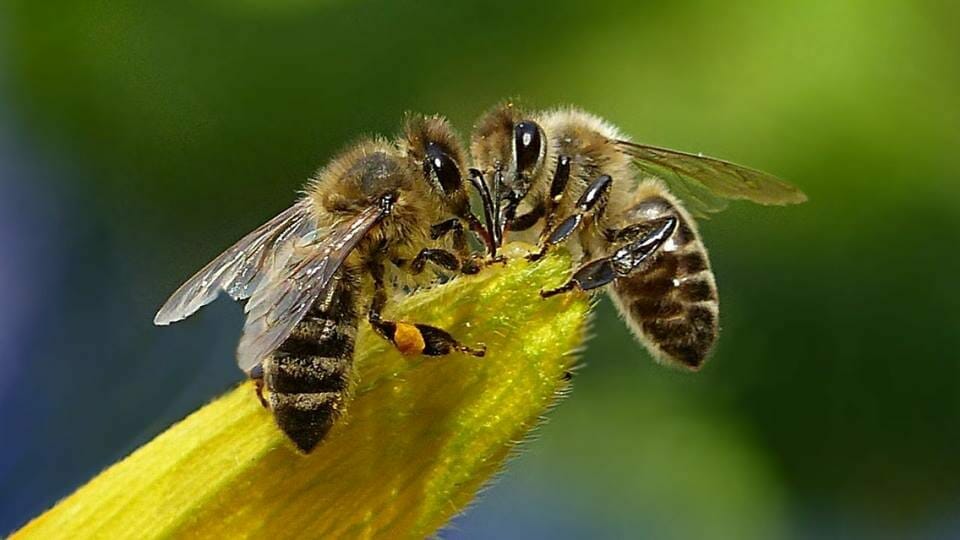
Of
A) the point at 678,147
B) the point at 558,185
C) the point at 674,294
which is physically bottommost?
the point at 678,147

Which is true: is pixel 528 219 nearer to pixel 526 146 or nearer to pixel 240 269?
pixel 526 146

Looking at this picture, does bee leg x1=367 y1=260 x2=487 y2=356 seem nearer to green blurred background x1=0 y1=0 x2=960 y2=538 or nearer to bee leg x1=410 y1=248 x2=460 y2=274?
bee leg x1=410 y1=248 x2=460 y2=274

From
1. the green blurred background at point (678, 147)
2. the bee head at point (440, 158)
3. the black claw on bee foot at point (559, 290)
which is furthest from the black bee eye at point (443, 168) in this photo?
the green blurred background at point (678, 147)

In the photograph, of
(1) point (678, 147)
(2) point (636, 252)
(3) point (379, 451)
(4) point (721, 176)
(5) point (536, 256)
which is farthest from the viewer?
(1) point (678, 147)

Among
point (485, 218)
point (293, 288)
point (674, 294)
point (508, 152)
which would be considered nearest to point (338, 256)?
point (293, 288)

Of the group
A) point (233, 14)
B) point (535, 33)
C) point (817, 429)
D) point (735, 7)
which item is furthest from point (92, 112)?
point (817, 429)

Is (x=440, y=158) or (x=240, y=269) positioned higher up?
(x=440, y=158)

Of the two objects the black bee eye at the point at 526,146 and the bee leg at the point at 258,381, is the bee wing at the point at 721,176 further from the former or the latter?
the bee leg at the point at 258,381
